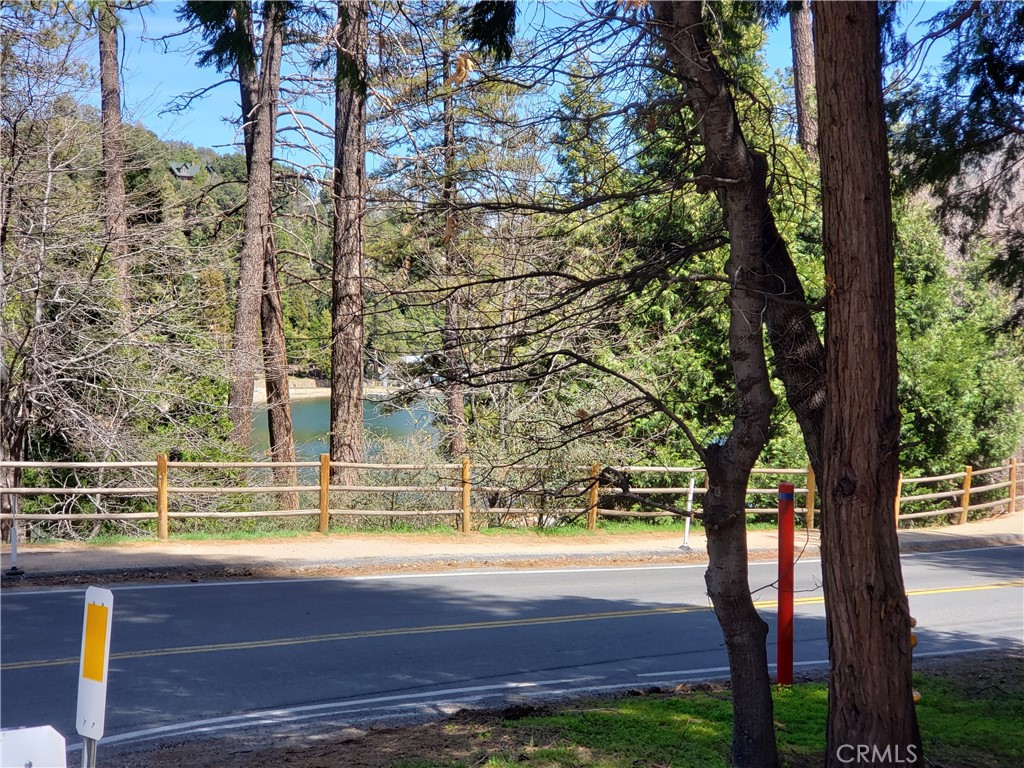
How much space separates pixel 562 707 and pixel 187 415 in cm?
1510

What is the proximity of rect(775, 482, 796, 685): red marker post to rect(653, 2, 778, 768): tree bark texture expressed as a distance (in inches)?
58.6

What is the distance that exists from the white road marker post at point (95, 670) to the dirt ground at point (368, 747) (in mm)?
2227

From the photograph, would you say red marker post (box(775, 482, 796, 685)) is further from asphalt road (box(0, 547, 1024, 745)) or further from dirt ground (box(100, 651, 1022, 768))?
dirt ground (box(100, 651, 1022, 768))

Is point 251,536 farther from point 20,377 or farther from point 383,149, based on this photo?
point 383,149

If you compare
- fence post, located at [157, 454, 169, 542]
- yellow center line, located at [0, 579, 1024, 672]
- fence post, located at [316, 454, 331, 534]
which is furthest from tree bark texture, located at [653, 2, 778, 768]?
fence post, located at [157, 454, 169, 542]

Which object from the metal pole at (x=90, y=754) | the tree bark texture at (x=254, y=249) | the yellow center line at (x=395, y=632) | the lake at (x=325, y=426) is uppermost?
the tree bark texture at (x=254, y=249)

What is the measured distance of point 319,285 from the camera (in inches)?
1014

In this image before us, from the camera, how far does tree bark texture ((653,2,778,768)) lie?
586cm

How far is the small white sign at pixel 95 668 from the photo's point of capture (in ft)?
13.8

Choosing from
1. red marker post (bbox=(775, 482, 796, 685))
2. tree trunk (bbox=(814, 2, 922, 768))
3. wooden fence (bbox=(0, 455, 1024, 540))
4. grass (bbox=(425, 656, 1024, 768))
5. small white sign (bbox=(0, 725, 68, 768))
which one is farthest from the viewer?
wooden fence (bbox=(0, 455, 1024, 540))

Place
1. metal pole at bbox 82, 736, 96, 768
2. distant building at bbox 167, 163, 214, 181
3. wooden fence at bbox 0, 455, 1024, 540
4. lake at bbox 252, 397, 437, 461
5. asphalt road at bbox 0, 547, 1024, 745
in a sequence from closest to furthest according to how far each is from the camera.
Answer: metal pole at bbox 82, 736, 96, 768, asphalt road at bbox 0, 547, 1024, 745, wooden fence at bbox 0, 455, 1024, 540, lake at bbox 252, 397, 437, 461, distant building at bbox 167, 163, 214, 181

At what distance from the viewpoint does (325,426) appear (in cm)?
3694

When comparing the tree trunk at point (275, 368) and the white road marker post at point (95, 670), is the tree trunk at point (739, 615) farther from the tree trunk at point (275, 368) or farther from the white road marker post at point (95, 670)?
the tree trunk at point (275, 368)

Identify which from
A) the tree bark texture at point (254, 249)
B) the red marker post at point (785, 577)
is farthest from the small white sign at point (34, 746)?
the tree bark texture at point (254, 249)
